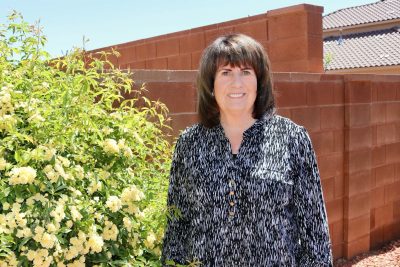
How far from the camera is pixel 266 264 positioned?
2.15m

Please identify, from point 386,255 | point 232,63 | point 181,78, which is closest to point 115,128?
point 232,63

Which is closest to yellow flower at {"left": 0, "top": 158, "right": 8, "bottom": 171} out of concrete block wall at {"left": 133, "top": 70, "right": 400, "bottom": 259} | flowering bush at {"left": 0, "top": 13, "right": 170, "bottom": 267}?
flowering bush at {"left": 0, "top": 13, "right": 170, "bottom": 267}

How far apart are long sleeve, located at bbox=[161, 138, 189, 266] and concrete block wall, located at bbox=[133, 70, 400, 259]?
2588mm

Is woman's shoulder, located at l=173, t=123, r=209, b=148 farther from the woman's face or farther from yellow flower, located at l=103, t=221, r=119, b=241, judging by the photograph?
yellow flower, located at l=103, t=221, r=119, b=241

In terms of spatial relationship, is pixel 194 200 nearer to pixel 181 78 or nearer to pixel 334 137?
pixel 181 78

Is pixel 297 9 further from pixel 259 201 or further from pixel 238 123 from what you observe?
pixel 259 201

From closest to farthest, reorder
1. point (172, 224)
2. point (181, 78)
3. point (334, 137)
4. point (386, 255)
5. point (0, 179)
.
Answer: point (0, 179)
point (172, 224)
point (181, 78)
point (334, 137)
point (386, 255)

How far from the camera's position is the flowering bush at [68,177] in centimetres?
205

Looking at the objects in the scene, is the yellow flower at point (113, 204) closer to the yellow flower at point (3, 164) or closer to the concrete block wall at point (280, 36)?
the yellow flower at point (3, 164)

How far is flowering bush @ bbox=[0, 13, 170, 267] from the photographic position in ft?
6.74

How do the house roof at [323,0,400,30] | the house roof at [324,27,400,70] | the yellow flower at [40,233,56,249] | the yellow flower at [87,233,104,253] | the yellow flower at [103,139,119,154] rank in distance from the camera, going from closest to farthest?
the yellow flower at [40,233,56,249], the yellow flower at [87,233,104,253], the yellow flower at [103,139,119,154], the house roof at [324,27,400,70], the house roof at [323,0,400,30]

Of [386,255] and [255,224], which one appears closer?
[255,224]

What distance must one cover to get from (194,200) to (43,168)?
598 mm

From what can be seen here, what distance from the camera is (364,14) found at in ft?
79.0
